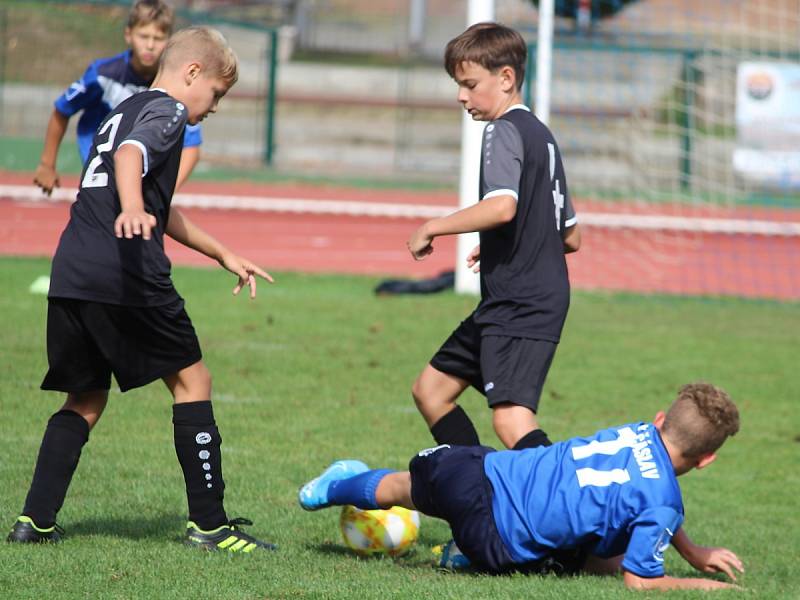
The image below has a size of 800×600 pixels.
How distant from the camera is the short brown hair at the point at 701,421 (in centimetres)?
416

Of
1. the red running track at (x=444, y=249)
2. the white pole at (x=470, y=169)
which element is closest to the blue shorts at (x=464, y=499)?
the white pole at (x=470, y=169)

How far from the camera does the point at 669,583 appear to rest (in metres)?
4.13

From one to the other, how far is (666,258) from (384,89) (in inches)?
577

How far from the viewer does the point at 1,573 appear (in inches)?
155

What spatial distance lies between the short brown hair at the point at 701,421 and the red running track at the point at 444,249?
794cm

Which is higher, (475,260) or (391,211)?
(475,260)

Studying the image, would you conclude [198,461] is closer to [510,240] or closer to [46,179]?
[510,240]

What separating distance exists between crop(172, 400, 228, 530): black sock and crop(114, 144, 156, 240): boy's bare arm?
28.9 inches

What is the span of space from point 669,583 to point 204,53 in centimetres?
234

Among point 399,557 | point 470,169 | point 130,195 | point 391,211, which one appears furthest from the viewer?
point 391,211

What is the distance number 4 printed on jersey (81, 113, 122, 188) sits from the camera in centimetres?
437

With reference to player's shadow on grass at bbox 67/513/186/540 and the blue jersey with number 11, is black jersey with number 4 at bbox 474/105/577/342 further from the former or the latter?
player's shadow on grass at bbox 67/513/186/540

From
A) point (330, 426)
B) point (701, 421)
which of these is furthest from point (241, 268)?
point (330, 426)

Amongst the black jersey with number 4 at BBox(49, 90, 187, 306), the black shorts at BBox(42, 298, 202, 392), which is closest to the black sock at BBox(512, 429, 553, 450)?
the black shorts at BBox(42, 298, 202, 392)
